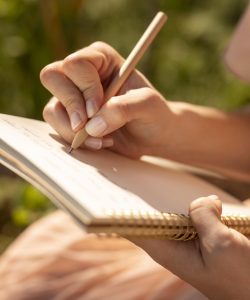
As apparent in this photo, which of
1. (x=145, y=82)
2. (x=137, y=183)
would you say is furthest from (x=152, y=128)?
(x=137, y=183)

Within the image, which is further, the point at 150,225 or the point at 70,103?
the point at 70,103

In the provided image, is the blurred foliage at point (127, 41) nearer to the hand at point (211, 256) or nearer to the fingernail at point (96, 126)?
the fingernail at point (96, 126)

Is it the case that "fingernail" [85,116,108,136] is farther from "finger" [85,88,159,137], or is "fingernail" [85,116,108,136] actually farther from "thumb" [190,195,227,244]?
"thumb" [190,195,227,244]

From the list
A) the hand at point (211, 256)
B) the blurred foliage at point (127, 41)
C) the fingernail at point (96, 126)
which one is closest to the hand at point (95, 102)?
the fingernail at point (96, 126)

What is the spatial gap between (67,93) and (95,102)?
4 centimetres

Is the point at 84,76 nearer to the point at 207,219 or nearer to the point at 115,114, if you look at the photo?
the point at 115,114

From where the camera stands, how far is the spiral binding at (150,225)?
0.66 meters

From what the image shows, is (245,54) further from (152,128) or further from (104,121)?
(104,121)

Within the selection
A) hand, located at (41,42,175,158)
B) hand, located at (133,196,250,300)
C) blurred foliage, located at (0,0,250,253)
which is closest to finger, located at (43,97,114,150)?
hand, located at (41,42,175,158)

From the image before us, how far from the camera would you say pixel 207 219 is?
0.73m

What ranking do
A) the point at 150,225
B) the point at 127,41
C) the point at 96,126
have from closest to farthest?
the point at 150,225 < the point at 96,126 < the point at 127,41

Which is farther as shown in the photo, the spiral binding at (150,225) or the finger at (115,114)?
the finger at (115,114)

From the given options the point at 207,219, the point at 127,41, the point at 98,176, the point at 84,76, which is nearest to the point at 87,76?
the point at 84,76

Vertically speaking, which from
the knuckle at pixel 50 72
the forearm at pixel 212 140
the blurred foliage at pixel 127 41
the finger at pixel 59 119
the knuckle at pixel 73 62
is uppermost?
the knuckle at pixel 73 62
